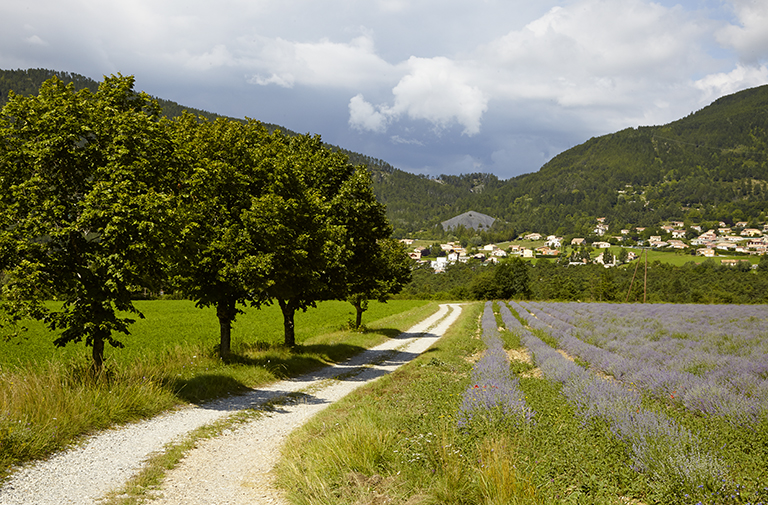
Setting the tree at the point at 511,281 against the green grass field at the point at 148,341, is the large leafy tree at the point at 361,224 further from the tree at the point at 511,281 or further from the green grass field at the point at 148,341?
the tree at the point at 511,281

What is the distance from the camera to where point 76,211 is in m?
9.86

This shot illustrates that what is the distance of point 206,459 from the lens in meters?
7.11

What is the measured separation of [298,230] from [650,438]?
13.1 metres

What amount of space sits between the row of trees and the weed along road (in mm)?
2755

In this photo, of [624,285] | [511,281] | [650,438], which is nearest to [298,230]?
[650,438]

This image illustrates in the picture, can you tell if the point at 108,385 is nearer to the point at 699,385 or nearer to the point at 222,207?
the point at 222,207

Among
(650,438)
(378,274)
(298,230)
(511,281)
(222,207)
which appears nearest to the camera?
(650,438)

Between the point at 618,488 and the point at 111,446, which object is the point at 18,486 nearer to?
the point at 111,446

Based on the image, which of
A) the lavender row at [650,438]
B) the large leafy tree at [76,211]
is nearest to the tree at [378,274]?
the large leafy tree at [76,211]

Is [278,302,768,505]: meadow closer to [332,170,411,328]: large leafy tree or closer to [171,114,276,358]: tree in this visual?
[171,114,276,358]: tree

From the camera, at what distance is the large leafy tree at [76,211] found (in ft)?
30.3

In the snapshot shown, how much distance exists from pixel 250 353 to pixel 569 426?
44.3 feet

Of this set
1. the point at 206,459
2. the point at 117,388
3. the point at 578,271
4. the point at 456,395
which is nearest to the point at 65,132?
the point at 117,388

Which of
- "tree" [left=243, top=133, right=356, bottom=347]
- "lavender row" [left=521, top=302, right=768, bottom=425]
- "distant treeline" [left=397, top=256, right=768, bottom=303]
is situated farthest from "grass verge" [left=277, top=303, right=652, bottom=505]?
"distant treeline" [left=397, top=256, right=768, bottom=303]
